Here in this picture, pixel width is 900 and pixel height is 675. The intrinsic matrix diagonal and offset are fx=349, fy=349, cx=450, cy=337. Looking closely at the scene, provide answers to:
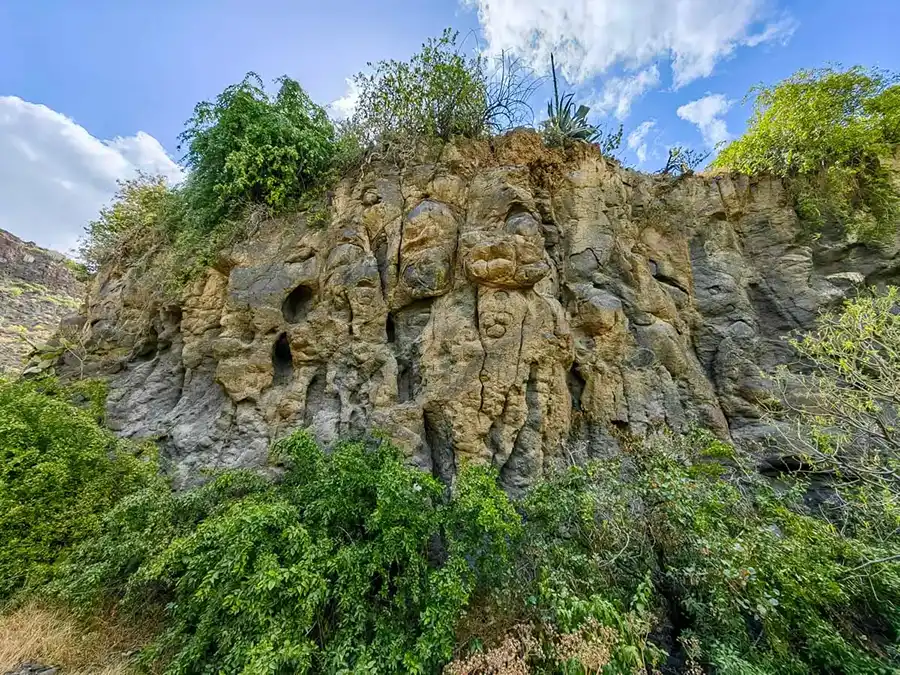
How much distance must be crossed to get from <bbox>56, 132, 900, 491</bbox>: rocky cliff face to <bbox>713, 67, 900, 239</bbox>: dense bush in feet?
1.88

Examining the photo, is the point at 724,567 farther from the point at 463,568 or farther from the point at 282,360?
the point at 282,360

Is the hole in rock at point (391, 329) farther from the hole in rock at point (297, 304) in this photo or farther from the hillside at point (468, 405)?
the hole in rock at point (297, 304)

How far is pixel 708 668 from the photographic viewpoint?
3664mm

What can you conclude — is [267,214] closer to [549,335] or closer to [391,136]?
[391,136]

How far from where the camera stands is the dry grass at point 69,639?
4.13 m

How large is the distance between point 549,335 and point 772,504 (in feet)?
12.1

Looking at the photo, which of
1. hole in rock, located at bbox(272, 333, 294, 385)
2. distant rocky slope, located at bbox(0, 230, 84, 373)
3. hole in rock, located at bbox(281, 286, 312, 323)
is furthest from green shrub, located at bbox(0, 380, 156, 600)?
distant rocky slope, located at bbox(0, 230, 84, 373)

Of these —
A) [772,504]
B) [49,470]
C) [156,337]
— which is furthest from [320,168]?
[772,504]

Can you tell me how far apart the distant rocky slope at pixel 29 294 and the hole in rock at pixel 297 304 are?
384 inches

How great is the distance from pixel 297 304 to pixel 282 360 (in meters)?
1.24

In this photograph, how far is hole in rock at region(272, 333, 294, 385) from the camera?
23.4 ft

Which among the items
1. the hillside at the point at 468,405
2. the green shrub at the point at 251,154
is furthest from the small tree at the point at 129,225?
the green shrub at the point at 251,154

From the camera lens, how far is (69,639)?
4.39 meters

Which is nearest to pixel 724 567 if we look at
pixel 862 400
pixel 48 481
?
pixel 862 400
